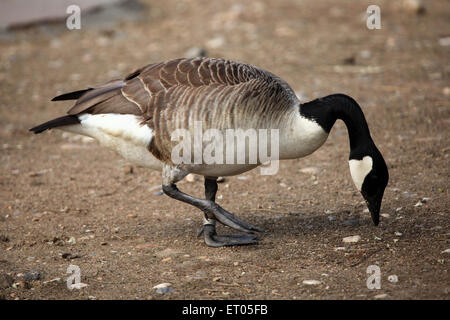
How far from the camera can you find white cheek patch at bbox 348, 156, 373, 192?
439cm

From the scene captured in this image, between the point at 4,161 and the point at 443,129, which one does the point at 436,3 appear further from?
the point at 4,161

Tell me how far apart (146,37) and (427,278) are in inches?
339

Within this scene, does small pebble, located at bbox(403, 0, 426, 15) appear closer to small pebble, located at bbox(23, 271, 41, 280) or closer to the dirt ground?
the dirt ground

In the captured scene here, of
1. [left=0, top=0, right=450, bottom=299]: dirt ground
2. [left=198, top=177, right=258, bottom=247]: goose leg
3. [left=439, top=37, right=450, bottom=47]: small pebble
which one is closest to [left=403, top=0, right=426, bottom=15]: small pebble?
[left=0, top=0, right=450, bottom=299]: dirt ground

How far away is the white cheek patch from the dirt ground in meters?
0.54

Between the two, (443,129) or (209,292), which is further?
(443,129)

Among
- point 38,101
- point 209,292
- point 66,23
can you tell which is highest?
point 66,23

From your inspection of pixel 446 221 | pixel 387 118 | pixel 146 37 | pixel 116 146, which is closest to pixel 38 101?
pixel 146 37

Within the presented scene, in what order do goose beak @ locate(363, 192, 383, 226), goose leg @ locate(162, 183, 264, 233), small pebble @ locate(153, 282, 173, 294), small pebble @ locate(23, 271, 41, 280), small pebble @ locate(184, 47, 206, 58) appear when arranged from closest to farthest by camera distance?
small pebble @ locate(153, 282, 173, 294) < small pebble @ locate(23, 271, 41, 280) < goose beak @ locate(363, 192, 383, 226) < goose leg @ locate(162, 183, 264, 233) < small pebble @ locate(184, 47, 206, 58)

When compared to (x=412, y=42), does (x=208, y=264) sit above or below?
below

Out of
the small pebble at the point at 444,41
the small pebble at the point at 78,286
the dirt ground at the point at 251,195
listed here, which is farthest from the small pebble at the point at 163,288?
the small pebble at the point at 444,41

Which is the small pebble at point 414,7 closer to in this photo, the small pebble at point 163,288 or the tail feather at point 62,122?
the tail feather at point 62,122

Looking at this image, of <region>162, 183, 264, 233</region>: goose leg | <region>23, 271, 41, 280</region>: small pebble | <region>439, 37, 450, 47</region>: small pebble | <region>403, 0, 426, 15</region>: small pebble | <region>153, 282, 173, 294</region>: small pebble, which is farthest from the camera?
<region>403, 0, 426, 15</region>: small pebble

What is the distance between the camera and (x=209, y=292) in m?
4.01
